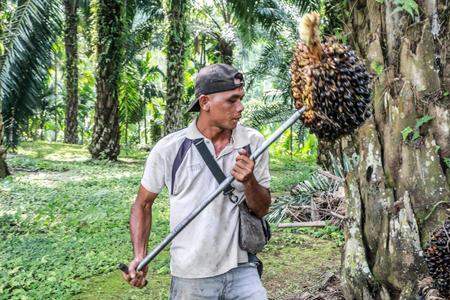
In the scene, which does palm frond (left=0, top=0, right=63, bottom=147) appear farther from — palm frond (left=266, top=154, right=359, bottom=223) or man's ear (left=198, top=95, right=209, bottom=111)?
man's ear (left=198, top=95, right=209, bottom=111)

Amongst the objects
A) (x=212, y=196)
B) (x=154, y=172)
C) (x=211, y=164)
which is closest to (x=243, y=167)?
(x=212, y=196)

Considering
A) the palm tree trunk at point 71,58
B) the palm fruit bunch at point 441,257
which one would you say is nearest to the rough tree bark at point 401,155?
the palm fruit bunch at point 441,257

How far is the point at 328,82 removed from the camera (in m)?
1.88

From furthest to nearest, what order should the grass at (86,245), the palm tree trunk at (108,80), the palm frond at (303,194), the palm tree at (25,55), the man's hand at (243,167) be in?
1. the palm tree trunk at (108,80)
2. the palm tree at (25,55)
3. the palm frond at (303,194)
4. the grass at (86,245)
5. the man's hand at (243,167)

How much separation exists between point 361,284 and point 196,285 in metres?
1.17

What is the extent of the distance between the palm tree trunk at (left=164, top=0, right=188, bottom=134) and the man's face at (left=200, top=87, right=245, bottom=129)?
9515 mm

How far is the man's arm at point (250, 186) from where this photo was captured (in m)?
2.27

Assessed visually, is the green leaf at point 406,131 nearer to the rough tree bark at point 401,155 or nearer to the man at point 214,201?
the rough tree bark at point 401,155

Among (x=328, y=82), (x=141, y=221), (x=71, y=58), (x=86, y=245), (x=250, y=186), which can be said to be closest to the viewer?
(x=328, y=82)

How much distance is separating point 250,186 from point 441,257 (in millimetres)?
920

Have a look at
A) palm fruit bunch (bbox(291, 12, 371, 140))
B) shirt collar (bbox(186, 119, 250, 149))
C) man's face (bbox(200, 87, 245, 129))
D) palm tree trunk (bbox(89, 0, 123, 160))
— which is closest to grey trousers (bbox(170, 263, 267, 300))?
shirt collar (bbox(186, 119, 250, 149))

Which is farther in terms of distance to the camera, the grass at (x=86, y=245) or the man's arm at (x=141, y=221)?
the grass at (x=86, y=245)

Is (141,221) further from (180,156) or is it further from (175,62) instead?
(175,62)

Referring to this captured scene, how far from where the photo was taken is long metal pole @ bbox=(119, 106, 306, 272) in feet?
6.40
